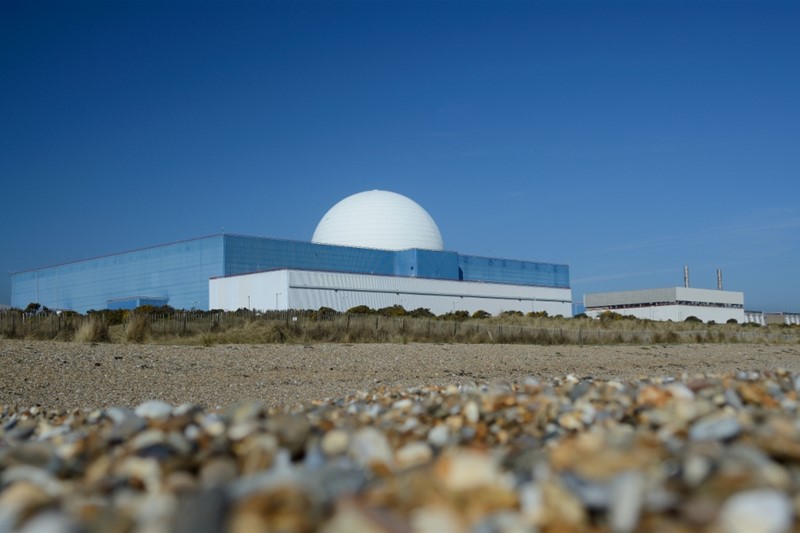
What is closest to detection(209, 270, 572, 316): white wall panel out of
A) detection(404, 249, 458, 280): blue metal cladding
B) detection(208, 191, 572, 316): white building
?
detection(208, 191, 572, 316): white building

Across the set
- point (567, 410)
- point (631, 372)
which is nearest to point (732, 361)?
point (631, 372)

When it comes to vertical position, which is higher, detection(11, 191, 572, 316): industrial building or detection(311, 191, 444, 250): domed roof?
detection(311, 191, 444, 250): domed roof

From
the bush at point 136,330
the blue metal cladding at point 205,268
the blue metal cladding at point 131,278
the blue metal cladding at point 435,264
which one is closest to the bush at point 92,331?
the bush at point 136,330

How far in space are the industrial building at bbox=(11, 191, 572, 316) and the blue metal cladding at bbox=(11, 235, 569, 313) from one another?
0.08 m

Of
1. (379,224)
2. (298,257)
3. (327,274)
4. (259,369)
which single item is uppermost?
(379,224)

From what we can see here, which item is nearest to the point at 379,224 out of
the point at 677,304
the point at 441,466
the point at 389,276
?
the point at 389,276

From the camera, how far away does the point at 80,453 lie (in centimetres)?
313

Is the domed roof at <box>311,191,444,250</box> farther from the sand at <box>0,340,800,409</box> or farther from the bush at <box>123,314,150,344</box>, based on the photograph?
the bush at <box>123,314,150,344</box>

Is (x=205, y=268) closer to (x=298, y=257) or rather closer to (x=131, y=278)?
(x=298, y=257)

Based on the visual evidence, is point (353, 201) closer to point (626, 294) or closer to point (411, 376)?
point (626, 294)

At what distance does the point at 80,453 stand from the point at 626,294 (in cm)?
7266

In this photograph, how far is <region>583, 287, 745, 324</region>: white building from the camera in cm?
6594

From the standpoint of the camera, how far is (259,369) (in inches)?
477

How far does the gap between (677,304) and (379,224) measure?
2973 centimetres
